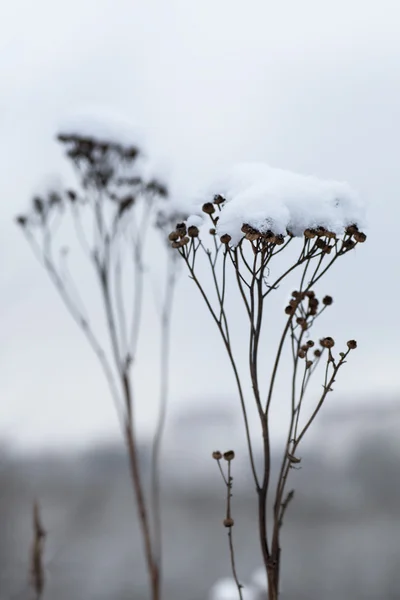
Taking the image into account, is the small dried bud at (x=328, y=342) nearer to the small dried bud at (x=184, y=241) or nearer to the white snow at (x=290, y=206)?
the white snow at (x=290, y=206)

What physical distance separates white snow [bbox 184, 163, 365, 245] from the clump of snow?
1134 millimetres

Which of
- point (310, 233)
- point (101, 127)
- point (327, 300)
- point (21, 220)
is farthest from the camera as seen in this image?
point (21, 220)

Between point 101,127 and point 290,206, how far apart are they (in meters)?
1.27

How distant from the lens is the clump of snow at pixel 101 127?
2188 mm

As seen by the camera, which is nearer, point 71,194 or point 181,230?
point 181,230

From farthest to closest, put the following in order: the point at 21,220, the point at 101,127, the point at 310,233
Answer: the point at 21,220 → the point at 101,127 → the point at 310,233

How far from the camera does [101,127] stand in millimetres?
2217

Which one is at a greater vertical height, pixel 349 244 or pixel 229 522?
pixel 349 244

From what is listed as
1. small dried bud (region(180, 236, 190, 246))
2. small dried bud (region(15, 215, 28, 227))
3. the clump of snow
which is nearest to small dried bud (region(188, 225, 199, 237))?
small dried bud (region(180, 236, 190, 246))

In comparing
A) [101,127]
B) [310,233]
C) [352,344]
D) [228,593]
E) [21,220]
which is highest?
[101,127]

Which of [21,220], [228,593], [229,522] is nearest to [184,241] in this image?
[229,522]

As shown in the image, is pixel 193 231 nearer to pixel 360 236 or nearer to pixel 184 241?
pixel 184 241

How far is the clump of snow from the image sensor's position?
219 cm

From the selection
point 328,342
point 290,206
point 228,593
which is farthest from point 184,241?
point 228,593
